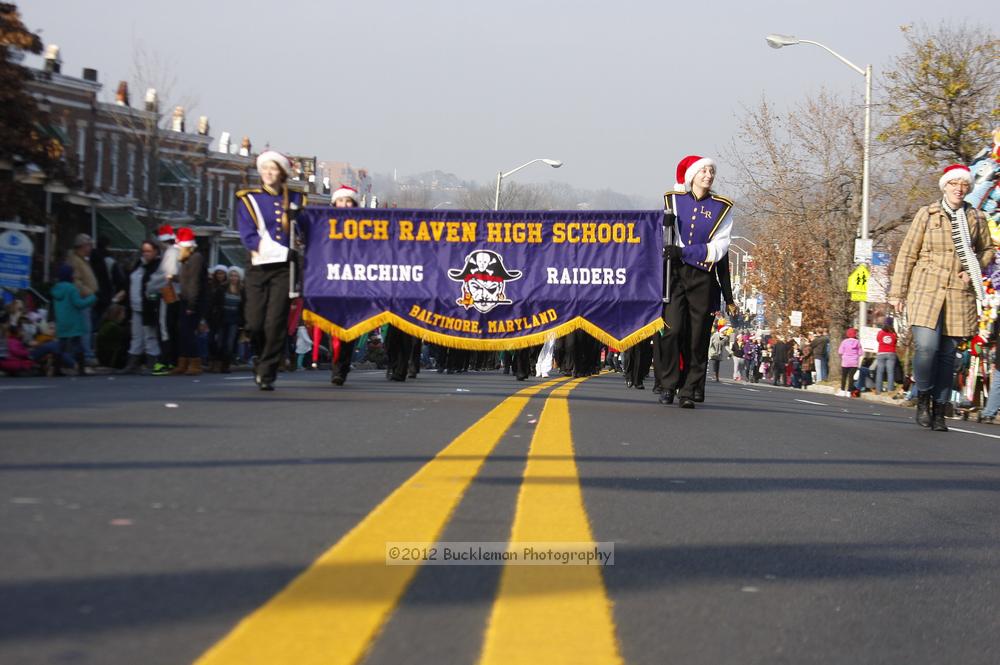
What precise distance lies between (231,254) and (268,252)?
50.6 meters

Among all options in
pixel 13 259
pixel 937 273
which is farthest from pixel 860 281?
pixel 937 273

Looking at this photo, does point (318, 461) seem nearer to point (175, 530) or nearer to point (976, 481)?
point (175, 530)

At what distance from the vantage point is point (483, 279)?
12945 mm

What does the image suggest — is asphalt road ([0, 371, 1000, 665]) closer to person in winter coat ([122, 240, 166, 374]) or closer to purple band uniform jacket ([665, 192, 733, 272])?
purple band uniform jacket ([665, 192, 733, 272])

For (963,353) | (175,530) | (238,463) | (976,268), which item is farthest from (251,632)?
(963,353)

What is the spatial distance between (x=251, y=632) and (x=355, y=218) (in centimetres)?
1051

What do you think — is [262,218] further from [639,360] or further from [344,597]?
[344,597]

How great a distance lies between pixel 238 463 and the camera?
5855mm

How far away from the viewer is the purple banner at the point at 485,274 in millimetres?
12828

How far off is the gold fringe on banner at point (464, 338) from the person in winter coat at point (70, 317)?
5425mm

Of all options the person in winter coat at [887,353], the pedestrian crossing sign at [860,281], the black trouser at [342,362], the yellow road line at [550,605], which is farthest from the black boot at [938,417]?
the pedestrian crossing sign at [860,281]

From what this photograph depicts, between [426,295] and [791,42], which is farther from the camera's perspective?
[791,42]

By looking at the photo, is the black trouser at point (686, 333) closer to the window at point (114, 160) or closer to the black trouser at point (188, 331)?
the black trouser at point (188, 331)

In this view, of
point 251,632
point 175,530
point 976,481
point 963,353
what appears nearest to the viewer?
point 251,632
